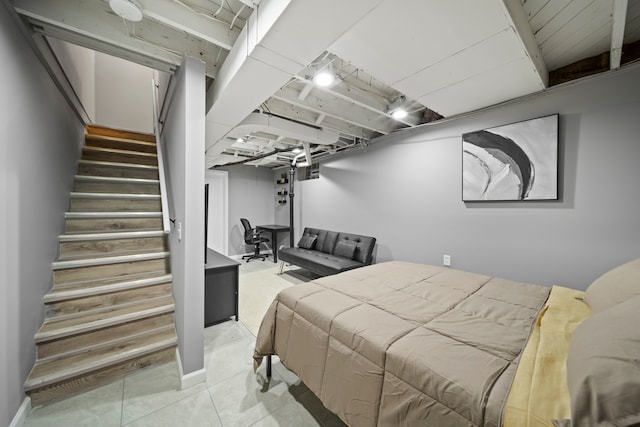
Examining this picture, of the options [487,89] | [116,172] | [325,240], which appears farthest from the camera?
[325,240]

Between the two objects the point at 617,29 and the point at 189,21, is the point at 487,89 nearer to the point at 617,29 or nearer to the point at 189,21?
the point at 617,29

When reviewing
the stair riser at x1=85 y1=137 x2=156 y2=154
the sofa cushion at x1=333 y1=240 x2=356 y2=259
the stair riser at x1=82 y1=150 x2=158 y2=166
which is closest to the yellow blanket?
the sofa cushion at x1=333 y1=240 x2=356 y2=259

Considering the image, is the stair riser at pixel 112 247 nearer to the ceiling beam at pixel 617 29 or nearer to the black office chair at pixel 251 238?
the black office chair at pixel 251 238

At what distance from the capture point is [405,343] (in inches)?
42.5

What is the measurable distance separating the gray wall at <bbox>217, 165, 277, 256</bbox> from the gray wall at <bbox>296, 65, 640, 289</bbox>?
355cm

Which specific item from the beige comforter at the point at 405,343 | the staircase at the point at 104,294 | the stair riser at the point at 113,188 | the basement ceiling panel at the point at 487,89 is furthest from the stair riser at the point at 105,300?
the basement ceiling panel at the point at 487,89

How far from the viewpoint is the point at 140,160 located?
3348mm

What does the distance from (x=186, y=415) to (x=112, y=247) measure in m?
1.75

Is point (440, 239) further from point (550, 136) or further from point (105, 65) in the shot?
point (105, 65)

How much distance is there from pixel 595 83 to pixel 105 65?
23.2 ft

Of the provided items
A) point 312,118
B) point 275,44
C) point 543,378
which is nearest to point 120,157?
point 312,118

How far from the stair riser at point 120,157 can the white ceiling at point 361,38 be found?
1.69 meters

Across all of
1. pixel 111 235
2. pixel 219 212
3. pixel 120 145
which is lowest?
pixel 111 235

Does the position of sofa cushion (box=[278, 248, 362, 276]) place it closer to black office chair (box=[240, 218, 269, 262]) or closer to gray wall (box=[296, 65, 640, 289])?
gray wall (box=[296, 65, 640, 289])
